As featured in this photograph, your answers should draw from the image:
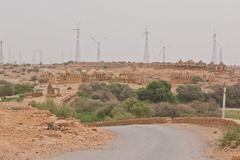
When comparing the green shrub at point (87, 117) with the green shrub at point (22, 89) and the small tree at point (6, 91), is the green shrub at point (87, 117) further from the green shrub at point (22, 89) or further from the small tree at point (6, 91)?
the small tree at point (6, 91)

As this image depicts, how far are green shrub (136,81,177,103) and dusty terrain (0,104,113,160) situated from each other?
4607cm

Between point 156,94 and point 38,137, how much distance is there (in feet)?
182

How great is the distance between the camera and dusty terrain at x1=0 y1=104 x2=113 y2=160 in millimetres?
20980

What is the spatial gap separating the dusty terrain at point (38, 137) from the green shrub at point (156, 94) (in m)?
46.1

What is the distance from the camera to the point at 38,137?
24828 millimetres

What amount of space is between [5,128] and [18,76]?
367 feet

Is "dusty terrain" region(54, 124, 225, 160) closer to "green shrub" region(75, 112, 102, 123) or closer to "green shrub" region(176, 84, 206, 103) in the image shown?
"green shrub" region(75, 112, 102, 123)

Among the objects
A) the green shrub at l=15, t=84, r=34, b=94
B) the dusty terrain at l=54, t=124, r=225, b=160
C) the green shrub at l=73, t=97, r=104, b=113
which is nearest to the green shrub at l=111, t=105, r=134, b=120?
the green shrub at l=73, t=97, r=104, b=113

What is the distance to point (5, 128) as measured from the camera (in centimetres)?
2698

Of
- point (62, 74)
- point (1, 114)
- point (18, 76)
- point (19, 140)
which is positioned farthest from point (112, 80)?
point (19, 140)

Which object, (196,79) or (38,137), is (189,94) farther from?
(38,137)

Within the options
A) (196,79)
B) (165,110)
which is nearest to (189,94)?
(165,110)

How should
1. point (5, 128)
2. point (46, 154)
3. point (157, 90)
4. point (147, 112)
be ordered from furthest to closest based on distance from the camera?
point (157, 90) < point (147, 112) < point (5, 128) < point (46, 154)

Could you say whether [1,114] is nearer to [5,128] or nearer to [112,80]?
[5,128]
